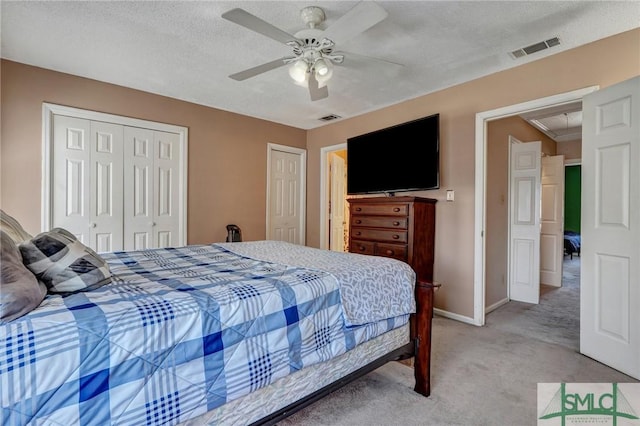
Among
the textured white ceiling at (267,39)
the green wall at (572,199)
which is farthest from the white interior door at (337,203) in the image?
the green wall at (572,199)

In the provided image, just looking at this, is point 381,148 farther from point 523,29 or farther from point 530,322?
point 530,322

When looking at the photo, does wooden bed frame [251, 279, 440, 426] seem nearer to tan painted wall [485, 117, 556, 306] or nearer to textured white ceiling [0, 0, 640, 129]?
textured white ceiling [0, 0, 640, 129]

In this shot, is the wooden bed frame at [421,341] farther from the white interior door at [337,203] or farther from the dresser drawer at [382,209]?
the white interior door at [337,203]

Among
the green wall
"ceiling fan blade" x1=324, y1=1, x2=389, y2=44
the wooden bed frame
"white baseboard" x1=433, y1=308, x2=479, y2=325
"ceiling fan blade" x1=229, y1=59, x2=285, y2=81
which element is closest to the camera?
"ceiling fan blade" x1=324, y1=1, x2=389, y2=44

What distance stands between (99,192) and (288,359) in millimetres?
3081

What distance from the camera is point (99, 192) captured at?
130 inches

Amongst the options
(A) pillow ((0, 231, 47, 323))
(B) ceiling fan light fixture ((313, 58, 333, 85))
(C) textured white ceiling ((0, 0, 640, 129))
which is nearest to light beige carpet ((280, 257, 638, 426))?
(A) pillow ((0, 231, 47, 323))

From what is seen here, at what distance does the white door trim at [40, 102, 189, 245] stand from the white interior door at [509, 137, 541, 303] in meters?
4.19

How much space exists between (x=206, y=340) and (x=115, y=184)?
3.02m

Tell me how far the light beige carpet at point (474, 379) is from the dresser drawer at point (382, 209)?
121 centimetres

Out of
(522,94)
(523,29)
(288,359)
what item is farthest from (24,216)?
(522,94)

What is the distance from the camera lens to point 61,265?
46.5 inches

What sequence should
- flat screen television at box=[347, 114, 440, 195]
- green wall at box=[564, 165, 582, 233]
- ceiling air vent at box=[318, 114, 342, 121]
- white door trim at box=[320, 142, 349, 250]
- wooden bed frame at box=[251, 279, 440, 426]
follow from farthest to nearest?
1. green wall at box=[564, 165, 582, 233]
2. white door trim at box=[320, 142, 349, 250]
3. ceiling air vent at box=[318, 114, 342, 121]
4. flat screen television at box=[347, 114, 440, 195]
5. wooden bed frame at box=[251, 279, 440, 426]

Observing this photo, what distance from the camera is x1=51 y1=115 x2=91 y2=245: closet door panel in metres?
3.07
